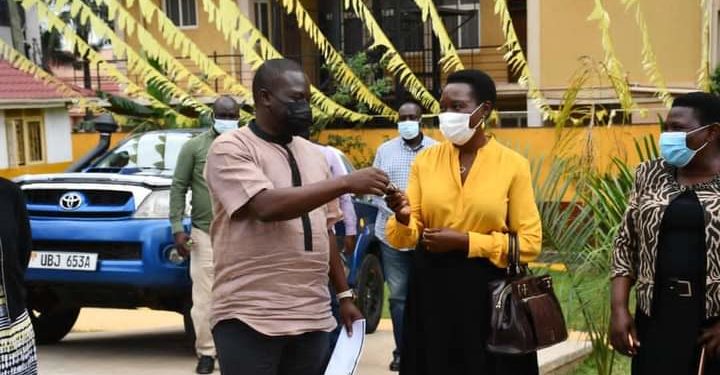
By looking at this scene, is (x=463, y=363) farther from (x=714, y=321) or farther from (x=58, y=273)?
(x=58, y=273)

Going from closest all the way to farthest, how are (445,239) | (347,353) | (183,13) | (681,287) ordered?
1. (347,353)
2. (681,287)
3. (445,239)
4. (183,13)

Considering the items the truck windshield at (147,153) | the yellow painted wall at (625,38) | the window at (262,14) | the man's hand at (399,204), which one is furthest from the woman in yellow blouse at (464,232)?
the window at (262,14)

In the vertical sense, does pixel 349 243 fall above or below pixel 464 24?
below

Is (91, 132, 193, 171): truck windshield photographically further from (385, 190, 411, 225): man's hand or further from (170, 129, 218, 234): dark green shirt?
(385, 190, 411, 225): man's hand

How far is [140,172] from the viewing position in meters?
7.62

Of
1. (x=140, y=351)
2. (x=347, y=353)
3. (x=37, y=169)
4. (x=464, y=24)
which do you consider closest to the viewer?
(x=347, y=353)

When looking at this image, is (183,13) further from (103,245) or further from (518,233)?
(518,233)

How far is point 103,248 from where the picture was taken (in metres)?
6.56

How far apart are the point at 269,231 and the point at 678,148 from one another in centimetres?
171

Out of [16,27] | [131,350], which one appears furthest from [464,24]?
[131,350]

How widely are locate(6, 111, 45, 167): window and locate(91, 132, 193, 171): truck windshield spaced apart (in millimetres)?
12703

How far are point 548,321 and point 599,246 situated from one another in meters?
1.57

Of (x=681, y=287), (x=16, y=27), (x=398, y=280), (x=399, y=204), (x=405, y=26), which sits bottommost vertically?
(x=398, y=280)

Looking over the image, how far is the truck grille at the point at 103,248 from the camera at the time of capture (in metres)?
6.51
